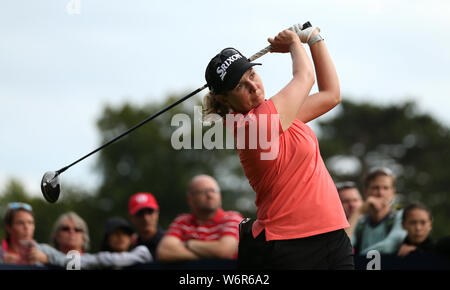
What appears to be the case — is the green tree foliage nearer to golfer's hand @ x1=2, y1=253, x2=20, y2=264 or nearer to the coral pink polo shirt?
golfer's hand @ x1=2, y1=253, x2=20, y2=264

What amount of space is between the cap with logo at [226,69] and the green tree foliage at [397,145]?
131 feet

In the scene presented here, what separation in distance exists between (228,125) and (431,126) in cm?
4770

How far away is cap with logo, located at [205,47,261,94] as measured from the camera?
4.16 metres

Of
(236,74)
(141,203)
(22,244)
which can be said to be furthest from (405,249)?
(22,244)

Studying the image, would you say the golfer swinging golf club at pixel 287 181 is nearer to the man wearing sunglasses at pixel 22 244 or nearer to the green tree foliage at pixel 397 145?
the man wearing sunglasses at pixel 22 244

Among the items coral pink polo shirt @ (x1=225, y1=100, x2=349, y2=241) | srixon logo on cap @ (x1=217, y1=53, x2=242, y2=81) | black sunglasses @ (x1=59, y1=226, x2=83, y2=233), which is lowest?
coral pink polo shirt @ (x1=225, y1=100, x2=349, y2=241)

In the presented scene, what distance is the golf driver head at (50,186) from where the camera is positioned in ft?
17.7

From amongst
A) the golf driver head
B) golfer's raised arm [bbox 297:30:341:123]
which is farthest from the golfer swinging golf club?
the golf driver head

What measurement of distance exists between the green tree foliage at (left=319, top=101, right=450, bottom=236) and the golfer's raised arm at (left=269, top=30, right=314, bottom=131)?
4012 centimetres

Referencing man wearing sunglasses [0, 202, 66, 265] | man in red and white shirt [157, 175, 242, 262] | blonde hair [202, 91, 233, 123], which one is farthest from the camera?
man wearing sunglasses [0, 202, 66, 265]

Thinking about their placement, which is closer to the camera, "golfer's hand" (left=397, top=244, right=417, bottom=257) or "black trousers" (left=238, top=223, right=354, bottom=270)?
"black trousers" (left=238, top=223, right=354, bottom=270)

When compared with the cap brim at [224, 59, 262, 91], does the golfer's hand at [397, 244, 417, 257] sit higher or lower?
lower

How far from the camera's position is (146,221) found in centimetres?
757

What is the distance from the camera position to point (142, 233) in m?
7.55
